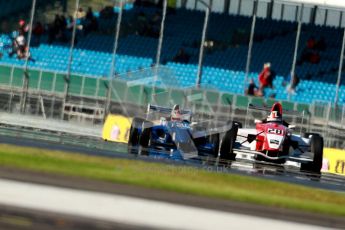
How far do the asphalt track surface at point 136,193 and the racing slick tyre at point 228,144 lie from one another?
287mm

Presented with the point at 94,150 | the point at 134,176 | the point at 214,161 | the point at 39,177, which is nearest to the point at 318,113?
the point at 214,161

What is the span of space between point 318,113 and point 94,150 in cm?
993

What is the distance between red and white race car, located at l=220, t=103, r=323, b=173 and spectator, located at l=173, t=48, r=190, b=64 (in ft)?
58.2

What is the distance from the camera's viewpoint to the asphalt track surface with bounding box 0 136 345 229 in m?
10.9

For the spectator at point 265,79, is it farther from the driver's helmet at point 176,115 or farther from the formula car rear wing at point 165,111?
the driver's helmet at point 176,115

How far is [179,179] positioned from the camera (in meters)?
17.3

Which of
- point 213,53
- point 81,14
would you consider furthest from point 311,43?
point 81,14

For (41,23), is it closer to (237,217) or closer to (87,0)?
(87,0)

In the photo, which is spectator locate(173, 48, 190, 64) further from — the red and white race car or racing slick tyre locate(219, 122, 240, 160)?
racing slick tyre locate(219, 122, 240, 160)

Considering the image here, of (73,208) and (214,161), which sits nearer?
(73,208)

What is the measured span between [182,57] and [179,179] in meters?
25.3

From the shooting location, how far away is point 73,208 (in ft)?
39.1

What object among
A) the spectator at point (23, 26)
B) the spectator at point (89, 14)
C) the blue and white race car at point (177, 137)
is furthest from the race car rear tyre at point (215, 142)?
the spectator at point (89, 14)

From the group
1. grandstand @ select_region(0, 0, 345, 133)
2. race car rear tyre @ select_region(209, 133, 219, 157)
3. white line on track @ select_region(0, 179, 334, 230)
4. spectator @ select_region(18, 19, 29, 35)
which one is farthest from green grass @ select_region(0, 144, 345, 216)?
spectator @ select_region(18, 19, 29, 35)
